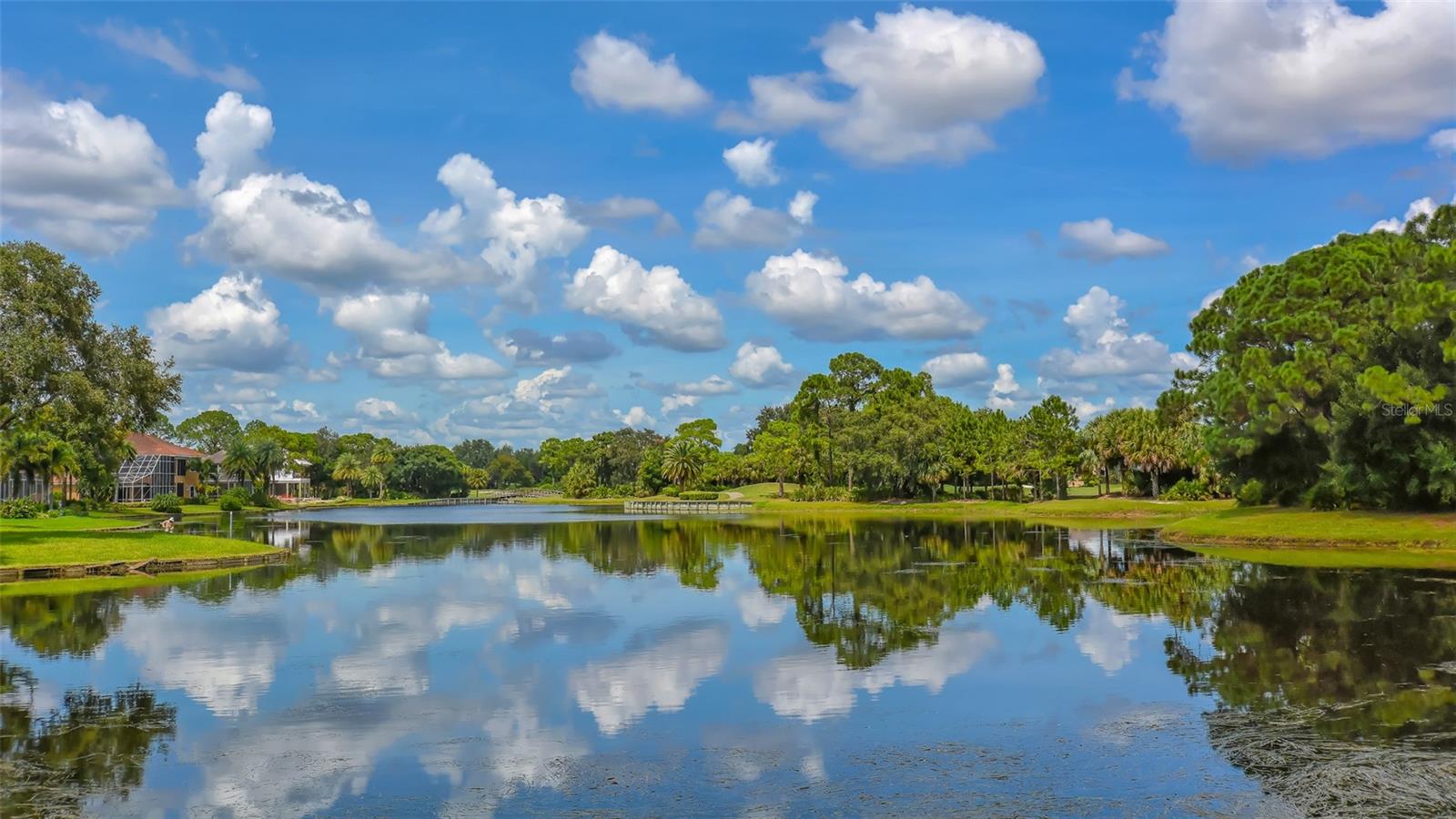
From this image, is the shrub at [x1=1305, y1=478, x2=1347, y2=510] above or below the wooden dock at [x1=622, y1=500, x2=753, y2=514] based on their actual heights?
above

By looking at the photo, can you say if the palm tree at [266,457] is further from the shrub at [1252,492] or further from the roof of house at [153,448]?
the shrub at [1252,492]

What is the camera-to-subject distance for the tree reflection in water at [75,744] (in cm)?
1356

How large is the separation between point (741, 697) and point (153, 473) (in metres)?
124

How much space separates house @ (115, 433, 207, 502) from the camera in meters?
122

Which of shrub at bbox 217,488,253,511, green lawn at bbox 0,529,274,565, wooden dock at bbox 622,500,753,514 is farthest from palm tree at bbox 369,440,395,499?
green lawn at bbox 0,529,274,565

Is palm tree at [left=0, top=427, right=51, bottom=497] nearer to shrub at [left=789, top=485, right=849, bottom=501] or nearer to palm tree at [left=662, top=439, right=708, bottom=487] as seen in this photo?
shrub at [left=789, top=485, right=849, bottom=501]

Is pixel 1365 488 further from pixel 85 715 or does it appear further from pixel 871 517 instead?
pixel 85 715

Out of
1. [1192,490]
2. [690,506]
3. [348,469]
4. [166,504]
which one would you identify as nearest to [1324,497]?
[1192,490]

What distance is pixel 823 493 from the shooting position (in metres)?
115

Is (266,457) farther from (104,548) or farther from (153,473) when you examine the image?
(104,548)

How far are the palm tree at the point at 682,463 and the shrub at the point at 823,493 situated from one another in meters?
25.2

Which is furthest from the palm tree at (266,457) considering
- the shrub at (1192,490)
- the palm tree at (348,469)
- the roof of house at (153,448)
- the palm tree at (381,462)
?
the shrub at (1192,490)

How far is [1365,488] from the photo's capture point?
4956cm

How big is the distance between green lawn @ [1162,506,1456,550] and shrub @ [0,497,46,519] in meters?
72.1
